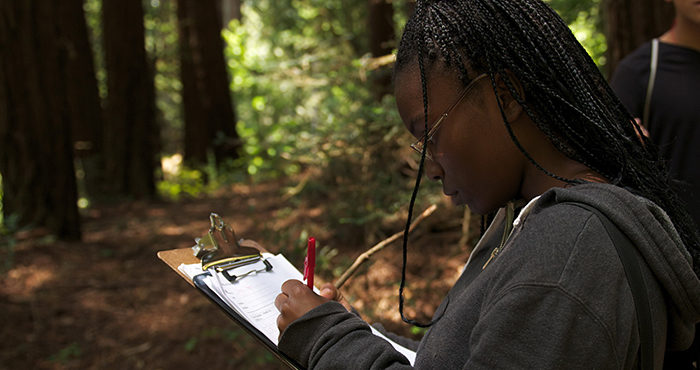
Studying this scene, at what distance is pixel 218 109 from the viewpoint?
11.4m

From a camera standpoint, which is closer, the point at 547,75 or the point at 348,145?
the point at 547,75

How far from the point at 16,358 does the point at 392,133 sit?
2.96m

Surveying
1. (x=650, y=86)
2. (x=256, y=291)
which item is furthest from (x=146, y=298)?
(x=650, y=86)

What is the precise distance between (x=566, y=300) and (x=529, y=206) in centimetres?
25

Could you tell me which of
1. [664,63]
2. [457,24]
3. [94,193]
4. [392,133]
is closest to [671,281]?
[457,24]

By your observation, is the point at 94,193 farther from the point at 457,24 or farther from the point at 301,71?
the point at 457,24

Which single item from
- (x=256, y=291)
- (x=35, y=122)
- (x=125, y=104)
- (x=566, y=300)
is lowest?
(x=125, y=104)

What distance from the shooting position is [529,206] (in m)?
1.12

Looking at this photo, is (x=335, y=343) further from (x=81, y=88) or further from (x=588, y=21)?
(x=81, y=88)

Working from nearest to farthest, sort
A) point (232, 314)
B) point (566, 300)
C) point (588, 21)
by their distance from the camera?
point (566, 300) → point (232, 314) → point (588, 21)

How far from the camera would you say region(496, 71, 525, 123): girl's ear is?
3.84 ft

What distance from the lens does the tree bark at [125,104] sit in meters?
8.98

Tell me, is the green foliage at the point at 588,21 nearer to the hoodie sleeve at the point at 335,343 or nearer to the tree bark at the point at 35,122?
the hoodie sleeve at the point at 335,343

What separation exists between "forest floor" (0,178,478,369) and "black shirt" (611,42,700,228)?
5.83ft
